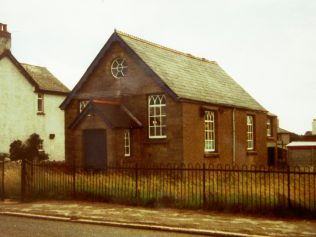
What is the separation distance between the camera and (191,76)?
25.3 meters

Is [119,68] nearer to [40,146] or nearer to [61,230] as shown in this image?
[40,146]

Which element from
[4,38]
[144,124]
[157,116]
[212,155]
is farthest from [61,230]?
[4,38]

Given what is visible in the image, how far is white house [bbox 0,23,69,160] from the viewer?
33281mm

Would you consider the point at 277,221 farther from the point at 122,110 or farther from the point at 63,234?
the point at 122,110

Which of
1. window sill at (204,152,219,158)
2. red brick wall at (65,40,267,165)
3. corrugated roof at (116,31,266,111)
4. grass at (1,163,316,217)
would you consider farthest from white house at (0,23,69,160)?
window sill at (204,152,219,158)

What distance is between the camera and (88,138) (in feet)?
72.9

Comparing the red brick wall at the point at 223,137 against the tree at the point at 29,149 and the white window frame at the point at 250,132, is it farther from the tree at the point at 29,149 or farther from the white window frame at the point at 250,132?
the tree at the point at 29,149

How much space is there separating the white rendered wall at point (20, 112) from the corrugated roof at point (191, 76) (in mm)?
13736

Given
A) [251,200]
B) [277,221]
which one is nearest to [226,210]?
[251,200]

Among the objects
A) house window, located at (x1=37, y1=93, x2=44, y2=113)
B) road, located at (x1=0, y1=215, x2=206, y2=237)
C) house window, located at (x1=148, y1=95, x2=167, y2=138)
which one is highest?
house window, located at (x1=37, y1=93, x2=44, y2=113)

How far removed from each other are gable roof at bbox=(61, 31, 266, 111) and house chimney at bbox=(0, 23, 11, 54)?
→ 43.5 ft

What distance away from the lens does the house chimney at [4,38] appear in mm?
35037

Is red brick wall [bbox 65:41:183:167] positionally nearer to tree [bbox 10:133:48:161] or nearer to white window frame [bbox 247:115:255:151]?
tree [bbox 10:133:48:161]

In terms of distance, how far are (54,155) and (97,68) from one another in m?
14.2
